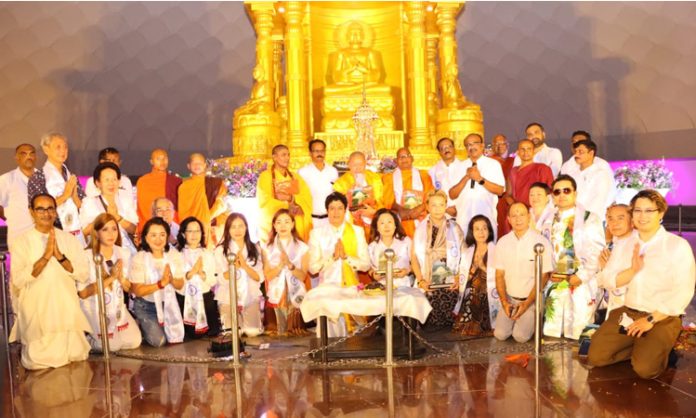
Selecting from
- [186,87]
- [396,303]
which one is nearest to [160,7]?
[186,87]

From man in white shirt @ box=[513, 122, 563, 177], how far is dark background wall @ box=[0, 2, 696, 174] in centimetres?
690

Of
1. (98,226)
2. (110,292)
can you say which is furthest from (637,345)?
(98,226)

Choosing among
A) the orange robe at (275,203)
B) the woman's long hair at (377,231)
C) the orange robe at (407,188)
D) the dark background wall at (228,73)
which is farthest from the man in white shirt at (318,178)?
the dark background wall at (228,73)

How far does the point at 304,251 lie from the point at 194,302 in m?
1.20

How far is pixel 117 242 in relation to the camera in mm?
6738

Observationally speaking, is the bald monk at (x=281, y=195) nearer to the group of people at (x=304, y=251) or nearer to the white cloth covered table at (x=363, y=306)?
the group of people at (x=304, y=251)

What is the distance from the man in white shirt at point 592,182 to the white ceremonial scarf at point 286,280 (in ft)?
9.80

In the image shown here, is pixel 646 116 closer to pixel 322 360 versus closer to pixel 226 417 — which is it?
pixel 322 360

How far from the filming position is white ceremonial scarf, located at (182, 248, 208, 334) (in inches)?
269

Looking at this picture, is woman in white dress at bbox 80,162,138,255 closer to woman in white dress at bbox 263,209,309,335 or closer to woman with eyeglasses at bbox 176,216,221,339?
woman with eyeglasses at bbox 176,216,221,339

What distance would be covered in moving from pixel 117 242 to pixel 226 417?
9.70 ft

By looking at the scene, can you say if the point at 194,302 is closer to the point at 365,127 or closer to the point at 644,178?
the point at 365,127

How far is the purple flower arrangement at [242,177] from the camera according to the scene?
1062cm

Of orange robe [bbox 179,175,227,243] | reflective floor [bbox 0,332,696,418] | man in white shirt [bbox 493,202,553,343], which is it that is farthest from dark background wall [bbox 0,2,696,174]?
reflective floor [bbox 0,332,696,418]
